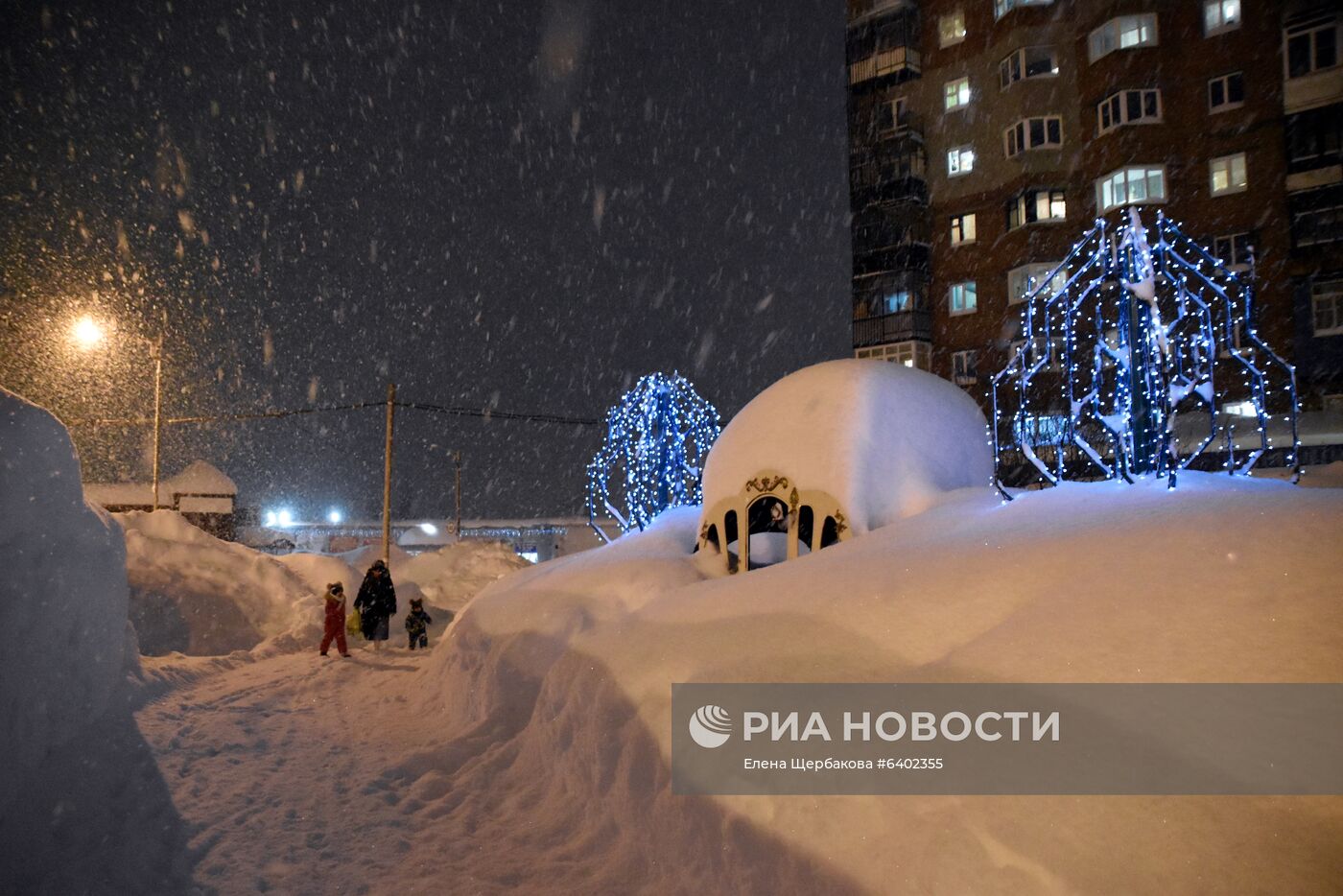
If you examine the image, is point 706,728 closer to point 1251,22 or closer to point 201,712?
point 201,712

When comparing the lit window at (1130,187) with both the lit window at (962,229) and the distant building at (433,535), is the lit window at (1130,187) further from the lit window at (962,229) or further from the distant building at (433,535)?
the distant building at (433,535)

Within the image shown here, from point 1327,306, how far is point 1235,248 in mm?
2358

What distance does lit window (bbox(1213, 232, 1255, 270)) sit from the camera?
20.5 meters

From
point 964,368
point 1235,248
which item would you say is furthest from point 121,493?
point 1235,248

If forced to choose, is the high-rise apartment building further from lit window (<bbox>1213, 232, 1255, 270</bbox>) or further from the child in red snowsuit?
the child in red snowsuit

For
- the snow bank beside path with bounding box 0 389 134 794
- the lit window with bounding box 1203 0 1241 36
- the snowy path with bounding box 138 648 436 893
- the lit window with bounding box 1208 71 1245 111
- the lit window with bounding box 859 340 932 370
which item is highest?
→ the lit window with bounding box 1203 0 1241 36

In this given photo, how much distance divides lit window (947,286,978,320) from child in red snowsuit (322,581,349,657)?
18804mm

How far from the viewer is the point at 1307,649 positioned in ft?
13.9

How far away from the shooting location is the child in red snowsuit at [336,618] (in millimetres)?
14680

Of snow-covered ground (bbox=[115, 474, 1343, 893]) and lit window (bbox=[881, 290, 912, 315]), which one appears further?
lit window (bbox=[881, 290, 912, 315])

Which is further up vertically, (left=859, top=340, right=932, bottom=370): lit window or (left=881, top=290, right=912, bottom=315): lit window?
(left=881, top=290, right=912, bottom=315): lit window

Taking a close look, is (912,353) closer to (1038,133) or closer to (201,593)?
(1038,133)

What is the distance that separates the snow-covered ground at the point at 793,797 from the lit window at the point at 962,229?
706 inches

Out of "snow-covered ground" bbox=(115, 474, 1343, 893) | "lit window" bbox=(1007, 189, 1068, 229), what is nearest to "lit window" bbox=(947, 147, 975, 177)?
"lit window" bbox=(1007, 189, 1068, 229)
